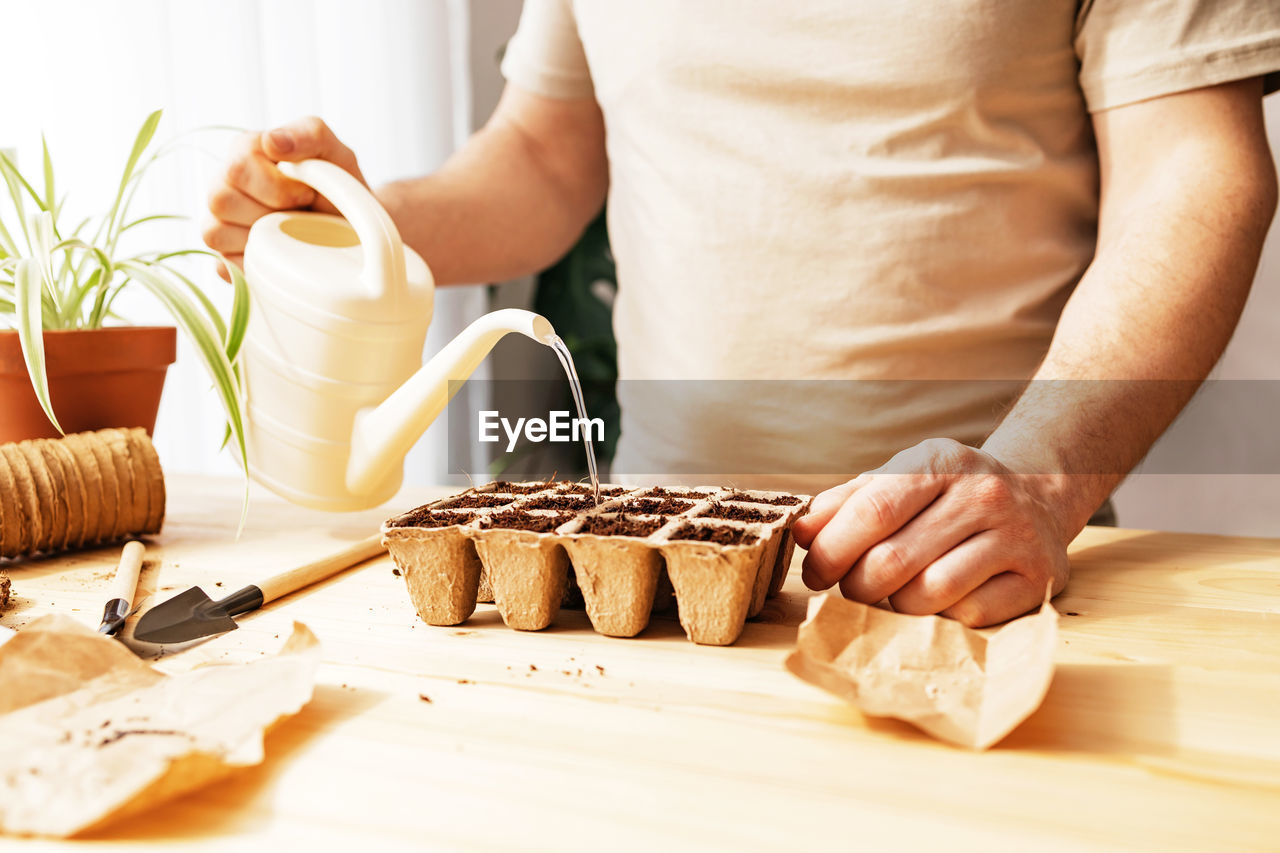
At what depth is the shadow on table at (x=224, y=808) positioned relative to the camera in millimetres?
389

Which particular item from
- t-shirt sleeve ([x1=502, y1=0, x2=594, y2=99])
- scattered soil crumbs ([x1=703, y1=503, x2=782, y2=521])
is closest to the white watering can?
scattered soil crumbs ([x1=703, y1=503, x2=782, y2=521])

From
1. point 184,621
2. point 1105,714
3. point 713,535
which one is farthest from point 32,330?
point 1105,714

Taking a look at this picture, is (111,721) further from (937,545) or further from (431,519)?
(937,545)

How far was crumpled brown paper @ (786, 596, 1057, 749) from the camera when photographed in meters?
0.46

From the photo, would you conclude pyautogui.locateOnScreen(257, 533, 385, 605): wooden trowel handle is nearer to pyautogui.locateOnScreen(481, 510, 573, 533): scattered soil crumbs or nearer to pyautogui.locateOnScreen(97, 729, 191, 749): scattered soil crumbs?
pyautogui.locateOnScreen(481, 510, 573, 533): scattered soil crumbs

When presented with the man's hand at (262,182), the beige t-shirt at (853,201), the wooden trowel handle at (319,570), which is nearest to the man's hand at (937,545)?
the wooden trowel handle at (319,570)

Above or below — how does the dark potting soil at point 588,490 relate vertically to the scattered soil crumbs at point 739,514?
below

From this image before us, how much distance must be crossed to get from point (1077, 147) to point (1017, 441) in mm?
512

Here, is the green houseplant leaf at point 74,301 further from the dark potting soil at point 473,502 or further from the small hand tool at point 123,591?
the dark potting soil at point 473,502

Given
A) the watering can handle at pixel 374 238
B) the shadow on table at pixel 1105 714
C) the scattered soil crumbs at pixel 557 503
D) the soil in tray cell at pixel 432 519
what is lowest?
the shadow on table at pixel 1105 714

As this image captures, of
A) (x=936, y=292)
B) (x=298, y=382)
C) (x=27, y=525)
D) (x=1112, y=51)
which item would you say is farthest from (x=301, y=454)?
(x=1112, y=51)

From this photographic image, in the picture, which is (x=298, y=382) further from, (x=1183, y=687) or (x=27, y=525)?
(x=1183, y=687)

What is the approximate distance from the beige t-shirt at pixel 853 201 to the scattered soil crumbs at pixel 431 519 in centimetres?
59

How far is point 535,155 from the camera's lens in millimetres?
1487
